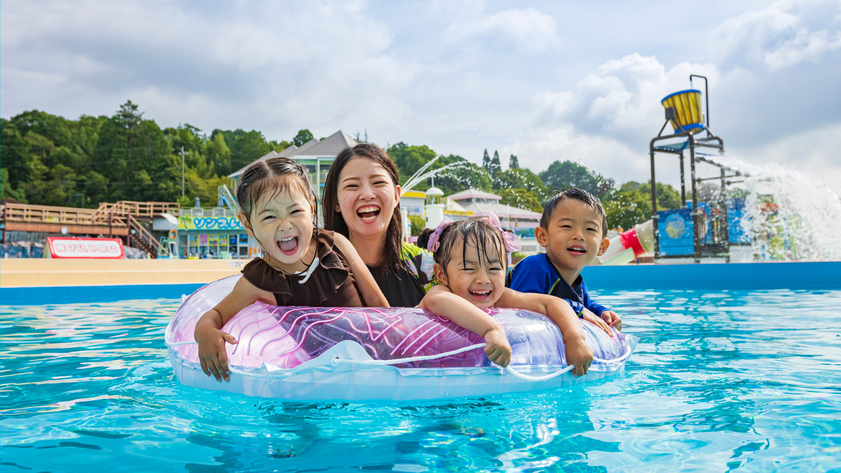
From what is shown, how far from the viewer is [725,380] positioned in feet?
9.46

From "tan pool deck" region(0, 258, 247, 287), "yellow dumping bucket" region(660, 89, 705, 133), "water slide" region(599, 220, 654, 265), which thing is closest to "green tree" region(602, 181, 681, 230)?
"water slide" region(599, 220, 654, 265)

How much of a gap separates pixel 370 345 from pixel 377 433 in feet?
1.17

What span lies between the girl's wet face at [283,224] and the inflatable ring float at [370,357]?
0.26m

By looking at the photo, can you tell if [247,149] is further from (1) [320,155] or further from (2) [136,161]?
(1) [320,155]

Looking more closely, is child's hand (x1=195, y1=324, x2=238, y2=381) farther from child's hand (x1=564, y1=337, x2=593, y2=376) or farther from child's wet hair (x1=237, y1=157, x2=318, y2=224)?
child's hand (x1=564, y1=337, x2=593, y2=376)

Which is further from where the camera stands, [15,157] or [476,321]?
[15,157]

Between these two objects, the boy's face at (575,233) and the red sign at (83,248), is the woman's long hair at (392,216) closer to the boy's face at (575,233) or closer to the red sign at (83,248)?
the boy's face at (575,233)

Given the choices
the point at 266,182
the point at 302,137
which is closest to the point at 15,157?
the point at 302,137

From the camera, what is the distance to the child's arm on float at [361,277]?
272cm

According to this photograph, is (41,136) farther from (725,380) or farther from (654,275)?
(725,380)

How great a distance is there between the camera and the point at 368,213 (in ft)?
9.53

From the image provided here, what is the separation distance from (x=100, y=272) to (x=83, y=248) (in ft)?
13.5

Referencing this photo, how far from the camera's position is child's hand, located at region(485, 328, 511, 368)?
7.29 feet

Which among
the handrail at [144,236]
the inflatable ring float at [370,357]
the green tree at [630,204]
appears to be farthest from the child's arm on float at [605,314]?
the green tree at [630,204]
